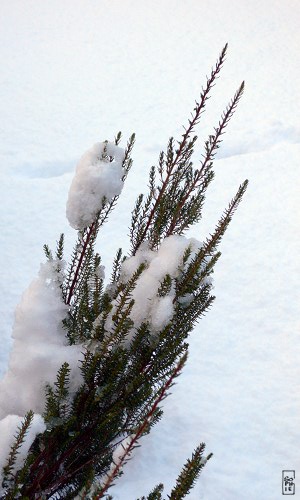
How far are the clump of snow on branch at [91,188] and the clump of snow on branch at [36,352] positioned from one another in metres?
0.30

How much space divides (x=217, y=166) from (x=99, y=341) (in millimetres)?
8120

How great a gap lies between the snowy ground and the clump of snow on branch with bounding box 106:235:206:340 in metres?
2.61

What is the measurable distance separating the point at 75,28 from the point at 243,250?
12787 millimetres

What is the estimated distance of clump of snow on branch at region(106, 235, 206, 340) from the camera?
1650 millimetres

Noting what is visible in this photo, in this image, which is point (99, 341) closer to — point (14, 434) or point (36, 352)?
point (36, 352)

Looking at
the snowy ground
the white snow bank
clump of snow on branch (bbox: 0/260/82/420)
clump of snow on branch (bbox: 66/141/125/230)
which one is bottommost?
the white snow bank

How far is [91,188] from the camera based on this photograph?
6.19ft
